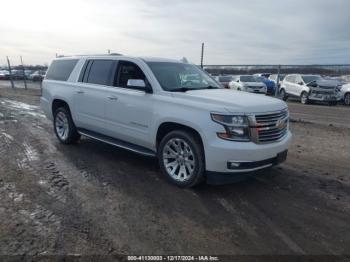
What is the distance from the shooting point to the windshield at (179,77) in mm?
5971

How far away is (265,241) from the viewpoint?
12.7ft

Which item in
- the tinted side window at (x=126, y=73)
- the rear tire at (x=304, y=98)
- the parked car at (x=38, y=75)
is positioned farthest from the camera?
the parked car at (x=38, y=75)

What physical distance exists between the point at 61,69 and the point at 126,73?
249 centimetres

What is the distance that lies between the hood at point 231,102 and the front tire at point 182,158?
1.68ft

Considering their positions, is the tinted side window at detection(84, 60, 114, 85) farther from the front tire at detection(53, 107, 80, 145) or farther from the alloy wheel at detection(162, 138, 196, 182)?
the alloy wheel at detection(162, 138, 196, 182)

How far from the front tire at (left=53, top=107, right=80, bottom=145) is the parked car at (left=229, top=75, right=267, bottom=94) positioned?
15633 millimetres

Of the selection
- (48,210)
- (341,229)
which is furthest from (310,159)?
(48,210)

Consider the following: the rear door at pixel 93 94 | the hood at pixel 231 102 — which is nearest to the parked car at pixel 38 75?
the rear door at pixel 93 94

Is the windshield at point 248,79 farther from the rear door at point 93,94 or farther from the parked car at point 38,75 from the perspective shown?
the parked car at point 38,75

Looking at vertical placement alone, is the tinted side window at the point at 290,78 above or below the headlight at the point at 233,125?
below

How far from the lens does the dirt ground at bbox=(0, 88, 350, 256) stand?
3.77 metres

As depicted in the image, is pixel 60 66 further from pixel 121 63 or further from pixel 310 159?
pixel 310 159

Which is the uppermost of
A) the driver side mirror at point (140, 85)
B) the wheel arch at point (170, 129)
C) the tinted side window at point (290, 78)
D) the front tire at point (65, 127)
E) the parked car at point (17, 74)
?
the driver side mirror at point (140, 85)

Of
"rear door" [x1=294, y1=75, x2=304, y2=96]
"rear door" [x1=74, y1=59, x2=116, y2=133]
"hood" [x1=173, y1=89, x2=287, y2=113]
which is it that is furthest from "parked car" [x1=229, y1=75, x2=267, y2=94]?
"hood" [x1=173, y1=89, x2=287, y2=113]
